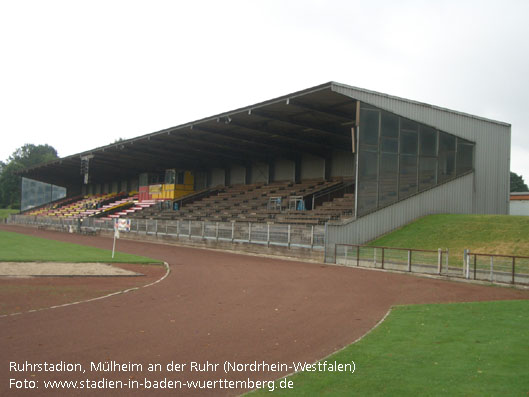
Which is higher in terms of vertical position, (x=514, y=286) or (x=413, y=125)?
(x=413, y=125)

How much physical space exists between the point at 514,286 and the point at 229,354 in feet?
38.0

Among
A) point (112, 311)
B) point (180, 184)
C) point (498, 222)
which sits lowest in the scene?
point (112, 311)

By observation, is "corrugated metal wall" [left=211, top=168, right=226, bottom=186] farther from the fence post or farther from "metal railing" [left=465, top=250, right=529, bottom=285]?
"metal railing" [left=465, top=250, right=529, bottom=285]

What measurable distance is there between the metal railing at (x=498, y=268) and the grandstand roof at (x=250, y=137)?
37.9ft

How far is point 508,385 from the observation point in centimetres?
537

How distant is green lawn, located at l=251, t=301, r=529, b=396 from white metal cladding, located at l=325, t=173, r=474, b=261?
13312 millimetres

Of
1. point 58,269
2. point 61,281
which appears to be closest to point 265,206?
point 58,269

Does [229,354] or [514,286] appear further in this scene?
[514,286]

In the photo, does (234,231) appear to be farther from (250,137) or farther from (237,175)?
(237,175)

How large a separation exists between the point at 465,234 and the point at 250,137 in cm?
1945

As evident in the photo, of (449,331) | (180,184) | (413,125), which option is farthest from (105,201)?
(449,331)

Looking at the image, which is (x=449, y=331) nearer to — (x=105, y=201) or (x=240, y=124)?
(x=240, y=124)

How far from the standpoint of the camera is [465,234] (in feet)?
76.6

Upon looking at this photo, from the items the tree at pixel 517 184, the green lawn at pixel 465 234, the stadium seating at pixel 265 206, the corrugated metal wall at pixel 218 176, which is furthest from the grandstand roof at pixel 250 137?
the tree at pixel 517 184
